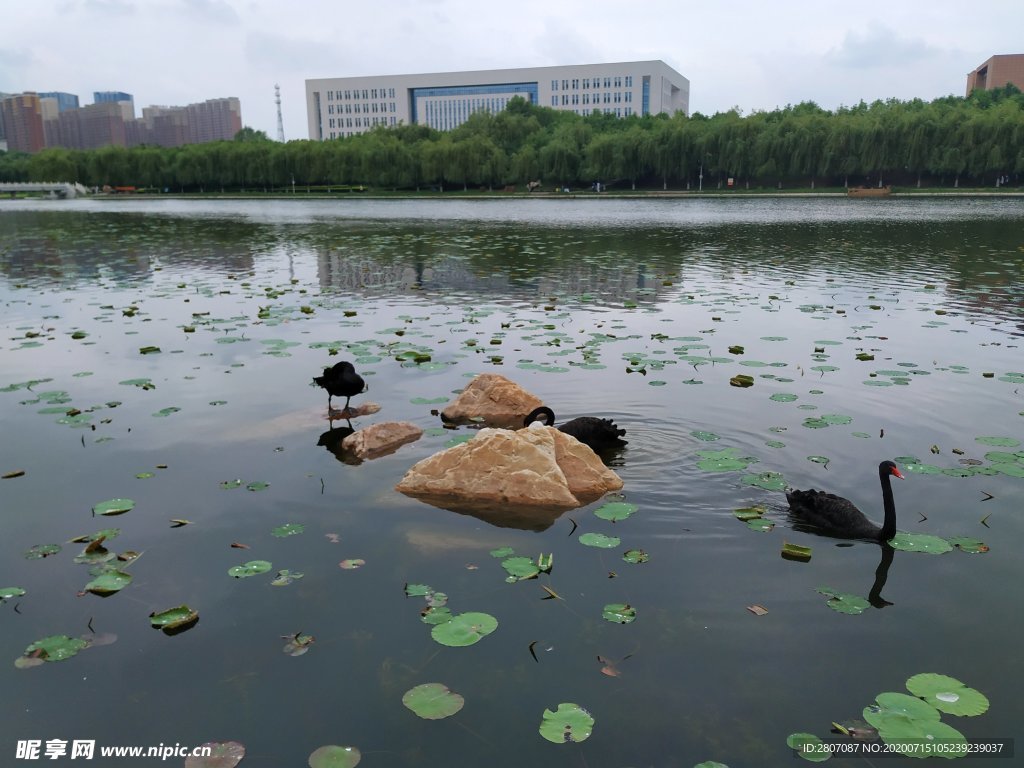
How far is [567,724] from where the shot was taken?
3152mm

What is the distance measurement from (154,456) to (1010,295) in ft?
47.3

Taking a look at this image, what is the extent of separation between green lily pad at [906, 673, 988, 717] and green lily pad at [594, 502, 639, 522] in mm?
2055

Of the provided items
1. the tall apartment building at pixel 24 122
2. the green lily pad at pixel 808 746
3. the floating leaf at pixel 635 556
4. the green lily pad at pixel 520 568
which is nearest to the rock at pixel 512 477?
the green lily pad at pixel 520 568

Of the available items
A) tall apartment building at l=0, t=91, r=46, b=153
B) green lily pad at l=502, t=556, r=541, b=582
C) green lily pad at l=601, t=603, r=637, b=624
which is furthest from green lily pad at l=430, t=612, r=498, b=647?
tall apartment building at l=0, t=91, r=46, b=153

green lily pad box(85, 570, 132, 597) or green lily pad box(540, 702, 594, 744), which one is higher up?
green lily pad box(85, 570, 132, 597)

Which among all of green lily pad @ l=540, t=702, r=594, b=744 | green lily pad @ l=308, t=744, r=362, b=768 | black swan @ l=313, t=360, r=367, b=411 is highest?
black swan @ l=313, t=360, r=367, b=411

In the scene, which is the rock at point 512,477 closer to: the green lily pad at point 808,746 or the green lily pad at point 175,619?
the green lily pad at point 175,619

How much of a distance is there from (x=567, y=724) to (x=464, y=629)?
0.81 metres

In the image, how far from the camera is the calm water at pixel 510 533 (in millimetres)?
3275

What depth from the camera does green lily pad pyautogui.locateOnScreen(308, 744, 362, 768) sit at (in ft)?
9.78

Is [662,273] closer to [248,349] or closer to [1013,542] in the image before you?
[248,349]

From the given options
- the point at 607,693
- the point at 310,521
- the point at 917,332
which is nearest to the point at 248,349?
the point at 310,521

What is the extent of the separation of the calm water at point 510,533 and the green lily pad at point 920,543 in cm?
14

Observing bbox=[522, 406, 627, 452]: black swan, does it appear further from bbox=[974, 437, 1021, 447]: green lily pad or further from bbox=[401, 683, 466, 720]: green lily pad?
bbox=[401, 683, 466, 720]: green lily pad
